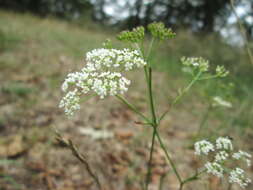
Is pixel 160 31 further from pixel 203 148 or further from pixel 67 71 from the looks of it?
pixel 67 71

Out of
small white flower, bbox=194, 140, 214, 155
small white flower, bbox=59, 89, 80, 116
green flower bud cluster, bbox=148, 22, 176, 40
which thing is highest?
green flower bud cluster, bbox=148, 22, 176, 40

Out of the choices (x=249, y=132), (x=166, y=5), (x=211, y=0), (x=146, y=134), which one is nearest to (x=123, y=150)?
(x=146, y=134)

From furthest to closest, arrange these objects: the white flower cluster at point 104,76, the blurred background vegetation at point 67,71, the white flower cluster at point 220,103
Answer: the blurred background vegetation at point 67,71, the white flower cluster at point 220,103, the white flower cluster at point 104,76

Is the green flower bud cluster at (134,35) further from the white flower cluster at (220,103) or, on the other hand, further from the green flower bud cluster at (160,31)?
the white flower cluster at (220,103)

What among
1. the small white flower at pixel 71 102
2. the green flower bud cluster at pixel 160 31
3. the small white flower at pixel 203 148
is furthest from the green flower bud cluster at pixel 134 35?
the small white flower at pixel 203 148

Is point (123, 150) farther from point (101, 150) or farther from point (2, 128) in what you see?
point (2, 128)

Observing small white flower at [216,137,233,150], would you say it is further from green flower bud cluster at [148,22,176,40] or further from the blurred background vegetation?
green flower bud cluster at [148,22,176,40]

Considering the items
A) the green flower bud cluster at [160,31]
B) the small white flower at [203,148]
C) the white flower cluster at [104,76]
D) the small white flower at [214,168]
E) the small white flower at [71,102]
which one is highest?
the green flower bud cluster at [160,31]

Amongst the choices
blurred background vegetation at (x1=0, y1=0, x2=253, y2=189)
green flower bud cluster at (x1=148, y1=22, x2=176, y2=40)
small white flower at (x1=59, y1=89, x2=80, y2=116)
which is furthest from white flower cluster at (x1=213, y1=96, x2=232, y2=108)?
small white flower at (x1=59, y1=89, x2=80, y2=116)
